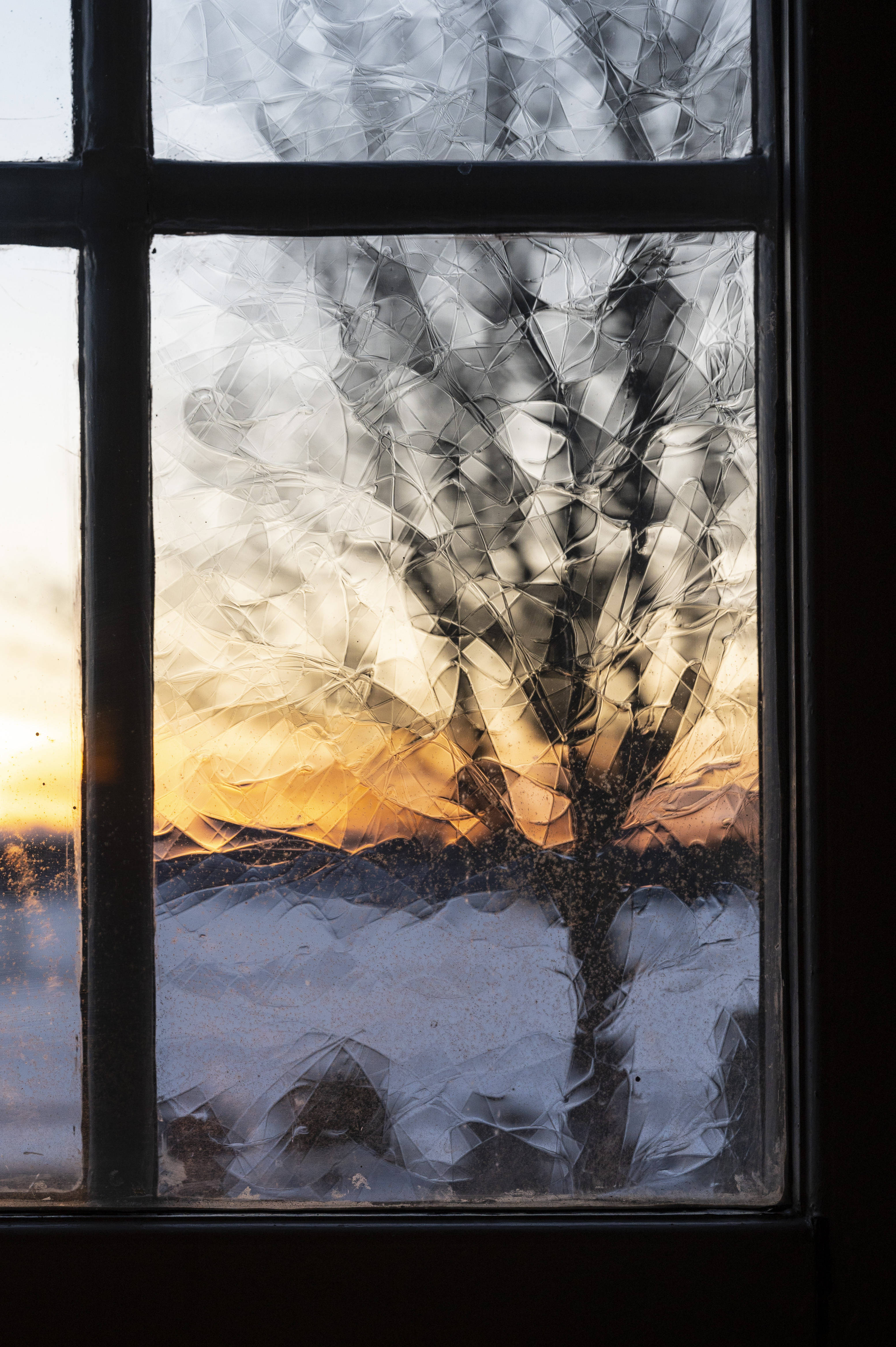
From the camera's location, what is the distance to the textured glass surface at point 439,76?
73 centimetres

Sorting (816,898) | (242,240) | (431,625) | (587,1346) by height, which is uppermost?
(242,240)

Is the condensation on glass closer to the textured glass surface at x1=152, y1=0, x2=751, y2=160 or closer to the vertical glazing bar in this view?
the vertical glazing bar

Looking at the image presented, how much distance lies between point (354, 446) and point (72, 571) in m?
0.25

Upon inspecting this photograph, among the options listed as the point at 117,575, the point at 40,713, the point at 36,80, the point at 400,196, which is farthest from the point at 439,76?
the point at 40,713

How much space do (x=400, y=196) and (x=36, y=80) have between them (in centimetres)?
31

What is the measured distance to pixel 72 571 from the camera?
2.38ft

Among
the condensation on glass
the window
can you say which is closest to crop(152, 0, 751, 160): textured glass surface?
the window

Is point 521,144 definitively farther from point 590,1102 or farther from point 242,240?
point 590,1102

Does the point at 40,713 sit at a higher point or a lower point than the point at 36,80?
lower

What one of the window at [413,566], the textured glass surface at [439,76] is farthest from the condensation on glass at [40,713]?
the textured glass surface at [439,76]

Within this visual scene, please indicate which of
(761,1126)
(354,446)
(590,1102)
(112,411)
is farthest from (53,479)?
(761,1126)

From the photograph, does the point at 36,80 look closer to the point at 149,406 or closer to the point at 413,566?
the point at 149,406

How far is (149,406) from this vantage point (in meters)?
0.72

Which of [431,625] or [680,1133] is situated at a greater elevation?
[431,625]
